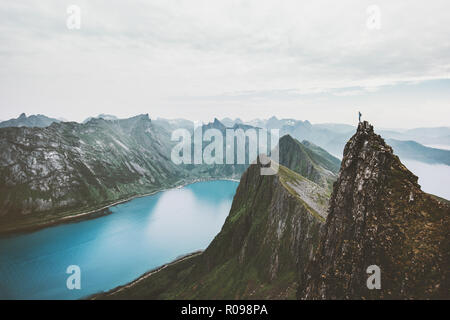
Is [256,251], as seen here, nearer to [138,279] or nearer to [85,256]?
[138,279]

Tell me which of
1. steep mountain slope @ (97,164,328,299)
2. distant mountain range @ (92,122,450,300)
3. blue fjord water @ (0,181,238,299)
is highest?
distant mountain range @ (92,122,450,300)

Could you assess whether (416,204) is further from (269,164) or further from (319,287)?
(269,164)

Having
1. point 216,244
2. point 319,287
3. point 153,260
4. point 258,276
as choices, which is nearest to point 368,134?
point 319,287

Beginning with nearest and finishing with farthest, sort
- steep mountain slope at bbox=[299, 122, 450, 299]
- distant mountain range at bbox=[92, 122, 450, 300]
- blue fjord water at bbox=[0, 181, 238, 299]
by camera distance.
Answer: steep mountain slope at bbox=[299, 122, 450, 299], distant mountain range at bbox=[92, 122, 450, 300], blue fjord water at bbox=[0, 181, 238, 299]

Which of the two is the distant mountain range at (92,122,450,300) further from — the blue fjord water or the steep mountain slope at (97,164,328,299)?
the blue fjord water

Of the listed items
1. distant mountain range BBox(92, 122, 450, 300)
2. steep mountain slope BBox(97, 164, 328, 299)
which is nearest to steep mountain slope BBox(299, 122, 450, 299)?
distant mountain range BBox(92, 122, 450, 300)

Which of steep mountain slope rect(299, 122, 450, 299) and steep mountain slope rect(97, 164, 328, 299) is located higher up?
steep mountain slope rect(299, 122, 450, 299)
